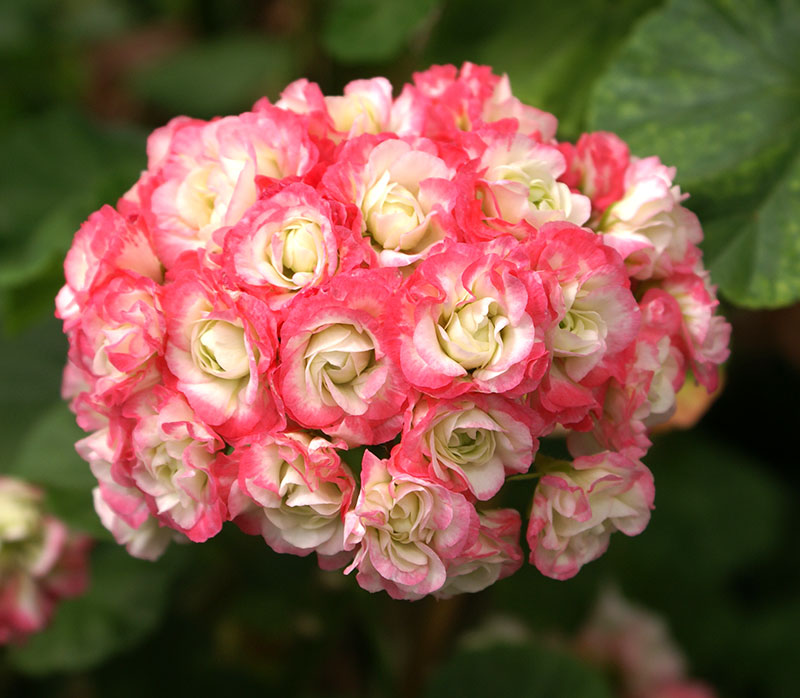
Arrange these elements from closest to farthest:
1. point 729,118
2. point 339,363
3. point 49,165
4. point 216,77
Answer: point 339,363 < point 729,118 < point 49,165 < point 216,77

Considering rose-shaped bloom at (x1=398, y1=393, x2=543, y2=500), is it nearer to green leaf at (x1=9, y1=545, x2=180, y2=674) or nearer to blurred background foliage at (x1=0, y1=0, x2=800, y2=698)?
blurred background foliage at (x1=0, y1=0, x2=800, y2=698)

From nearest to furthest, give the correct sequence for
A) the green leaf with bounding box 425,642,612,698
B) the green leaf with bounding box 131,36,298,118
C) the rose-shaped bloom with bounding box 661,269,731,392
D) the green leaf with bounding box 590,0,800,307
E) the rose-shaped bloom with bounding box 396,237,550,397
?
1. the rose-shaped bloom with bounding box 396,237,550,397
2. the rose-shaped bloom with bounding box 661,269,731,392
3. the green leaf with bounding box 590,0,800,307
4. the green leaf with bounding box 425,642,612,698
5. the green leaf with bounding box 131,36,298,118

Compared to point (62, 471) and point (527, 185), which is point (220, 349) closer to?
A: point (527, 185)

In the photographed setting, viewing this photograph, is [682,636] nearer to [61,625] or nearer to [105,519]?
[61,625]

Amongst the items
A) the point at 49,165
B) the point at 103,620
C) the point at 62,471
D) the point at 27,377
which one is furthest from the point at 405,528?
the point at 49,165

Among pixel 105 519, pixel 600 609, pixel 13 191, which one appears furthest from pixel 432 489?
pixel 13 191

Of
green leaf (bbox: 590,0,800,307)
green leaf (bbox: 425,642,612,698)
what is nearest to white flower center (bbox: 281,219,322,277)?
green leaf (bbox: 590,0,800,307)

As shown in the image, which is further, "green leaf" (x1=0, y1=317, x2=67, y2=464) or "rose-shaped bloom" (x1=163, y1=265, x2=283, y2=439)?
"green leaf" (x1=0, y1=317, x2=67, y2=464)
